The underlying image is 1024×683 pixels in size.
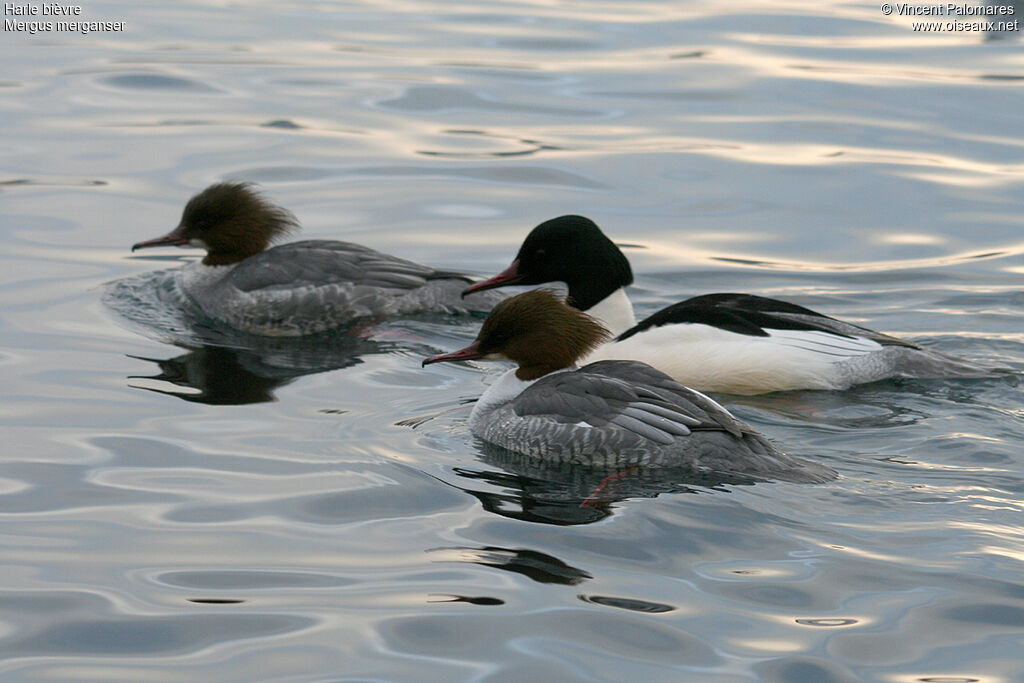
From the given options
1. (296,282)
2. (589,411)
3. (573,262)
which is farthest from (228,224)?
(589,411)

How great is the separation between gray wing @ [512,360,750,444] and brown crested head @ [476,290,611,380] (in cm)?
19

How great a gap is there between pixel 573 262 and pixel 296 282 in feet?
6.49

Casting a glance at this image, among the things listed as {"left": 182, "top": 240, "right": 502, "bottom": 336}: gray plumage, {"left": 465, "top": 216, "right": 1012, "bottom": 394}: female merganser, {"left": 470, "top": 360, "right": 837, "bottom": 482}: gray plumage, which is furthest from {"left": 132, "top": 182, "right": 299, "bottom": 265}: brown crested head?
{"left": 470, "top": 360, "right": 837, "bottom": 482}: gray plumage

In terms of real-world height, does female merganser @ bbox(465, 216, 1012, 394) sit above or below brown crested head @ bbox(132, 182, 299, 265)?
below

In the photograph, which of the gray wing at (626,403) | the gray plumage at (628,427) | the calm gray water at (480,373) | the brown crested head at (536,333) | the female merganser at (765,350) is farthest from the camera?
the female merganser at (765,350)

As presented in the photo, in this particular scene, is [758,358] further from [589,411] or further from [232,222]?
[232,222]

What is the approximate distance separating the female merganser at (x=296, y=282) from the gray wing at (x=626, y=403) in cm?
255

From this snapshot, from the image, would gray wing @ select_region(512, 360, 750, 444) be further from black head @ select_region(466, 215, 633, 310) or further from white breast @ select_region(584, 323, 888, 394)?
black head @ select_region(466, 215, 633, 310)

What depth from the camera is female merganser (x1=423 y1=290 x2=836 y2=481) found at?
6.87 metres

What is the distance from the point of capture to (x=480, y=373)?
8.91 meters

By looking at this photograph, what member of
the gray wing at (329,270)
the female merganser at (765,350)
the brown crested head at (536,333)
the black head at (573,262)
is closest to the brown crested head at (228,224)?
the gray wing at (329,270)

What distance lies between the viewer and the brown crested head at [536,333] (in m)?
7.65

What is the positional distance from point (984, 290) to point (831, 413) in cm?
279

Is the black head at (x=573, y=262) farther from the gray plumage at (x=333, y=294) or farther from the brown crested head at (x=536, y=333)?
the brown crested head at (x=536, y=333)
